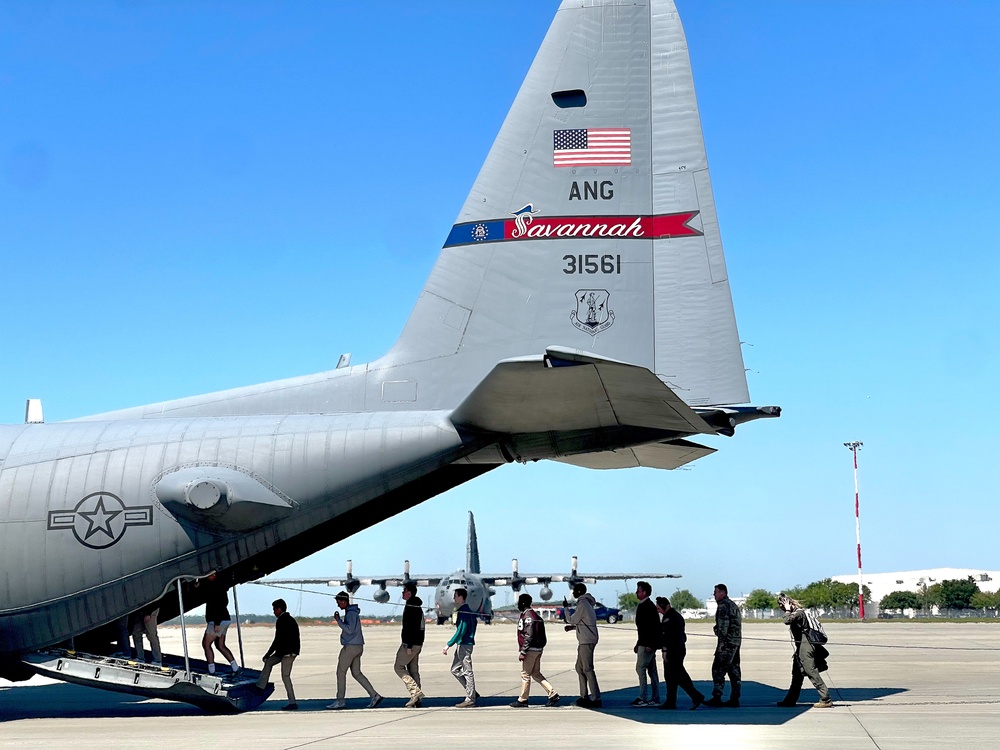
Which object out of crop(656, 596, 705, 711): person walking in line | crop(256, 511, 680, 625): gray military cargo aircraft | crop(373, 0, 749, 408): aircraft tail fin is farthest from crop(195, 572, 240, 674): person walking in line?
crop(256, 511, 680, 625): gray military cargo aircraft

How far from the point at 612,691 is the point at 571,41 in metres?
9.70

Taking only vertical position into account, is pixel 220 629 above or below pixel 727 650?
above

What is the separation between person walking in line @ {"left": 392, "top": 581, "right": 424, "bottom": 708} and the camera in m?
13.1

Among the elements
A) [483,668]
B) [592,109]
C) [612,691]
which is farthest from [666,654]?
[483,668]

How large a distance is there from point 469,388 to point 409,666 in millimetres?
3868

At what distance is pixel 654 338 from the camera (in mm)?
12562

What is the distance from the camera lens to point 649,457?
46.9ft

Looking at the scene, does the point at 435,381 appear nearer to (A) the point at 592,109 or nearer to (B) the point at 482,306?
(B) the point at 482,306

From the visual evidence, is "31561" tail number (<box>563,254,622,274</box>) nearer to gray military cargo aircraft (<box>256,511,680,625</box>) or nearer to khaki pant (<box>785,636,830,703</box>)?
khaki pant (<box>785,636,830,703</box>)

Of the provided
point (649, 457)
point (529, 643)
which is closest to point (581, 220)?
point (649, 457)

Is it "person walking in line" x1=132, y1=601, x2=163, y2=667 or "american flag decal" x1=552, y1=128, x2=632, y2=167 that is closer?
"american flag decal" x1=552, y1=128, x2=632, y2=167

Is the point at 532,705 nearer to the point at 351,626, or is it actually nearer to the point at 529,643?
the point at 529,643

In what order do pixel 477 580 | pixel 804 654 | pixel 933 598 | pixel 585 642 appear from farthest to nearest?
pixel 933 598 → pixel 477 580 → pixel 585 642 → pixel 804 654

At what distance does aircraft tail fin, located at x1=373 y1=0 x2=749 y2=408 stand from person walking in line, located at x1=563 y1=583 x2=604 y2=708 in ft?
10.5
